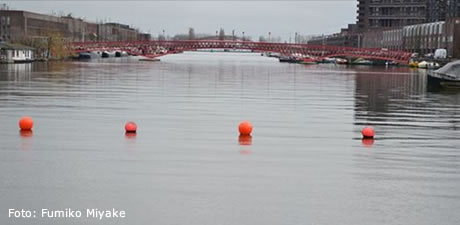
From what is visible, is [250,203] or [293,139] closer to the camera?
[250,203]

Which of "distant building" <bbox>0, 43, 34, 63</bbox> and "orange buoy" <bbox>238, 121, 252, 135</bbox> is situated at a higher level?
"distant building" <bbox>0, 43, 34, 63</bbox>

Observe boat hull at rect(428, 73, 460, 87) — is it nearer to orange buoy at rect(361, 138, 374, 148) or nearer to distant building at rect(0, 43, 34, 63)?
orange buoy at rect(361, 138, 374, 148)

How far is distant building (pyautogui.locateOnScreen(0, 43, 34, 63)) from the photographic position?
114 meters

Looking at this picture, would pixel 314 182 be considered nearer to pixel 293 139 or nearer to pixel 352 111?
pixel 293 139

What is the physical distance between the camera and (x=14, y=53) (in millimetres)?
119875

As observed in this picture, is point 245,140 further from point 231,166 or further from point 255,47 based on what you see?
point 255,47

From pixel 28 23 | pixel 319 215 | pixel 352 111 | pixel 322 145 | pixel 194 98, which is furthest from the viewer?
pixel 28 23

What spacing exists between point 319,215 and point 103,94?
33001 millimetres

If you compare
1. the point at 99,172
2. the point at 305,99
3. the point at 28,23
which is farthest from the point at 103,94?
the point at 28,23

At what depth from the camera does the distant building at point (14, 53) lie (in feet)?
374

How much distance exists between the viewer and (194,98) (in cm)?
4275

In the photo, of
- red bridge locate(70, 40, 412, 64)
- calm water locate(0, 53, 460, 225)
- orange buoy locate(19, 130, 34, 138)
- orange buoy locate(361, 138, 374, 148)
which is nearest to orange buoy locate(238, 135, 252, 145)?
calm water locate(0, 53, 460, 225)

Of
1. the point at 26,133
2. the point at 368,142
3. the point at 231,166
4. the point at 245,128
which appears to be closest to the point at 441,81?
the point at 368,142

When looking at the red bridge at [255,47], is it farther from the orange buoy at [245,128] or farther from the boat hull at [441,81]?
the orange buoy at [245,128]
